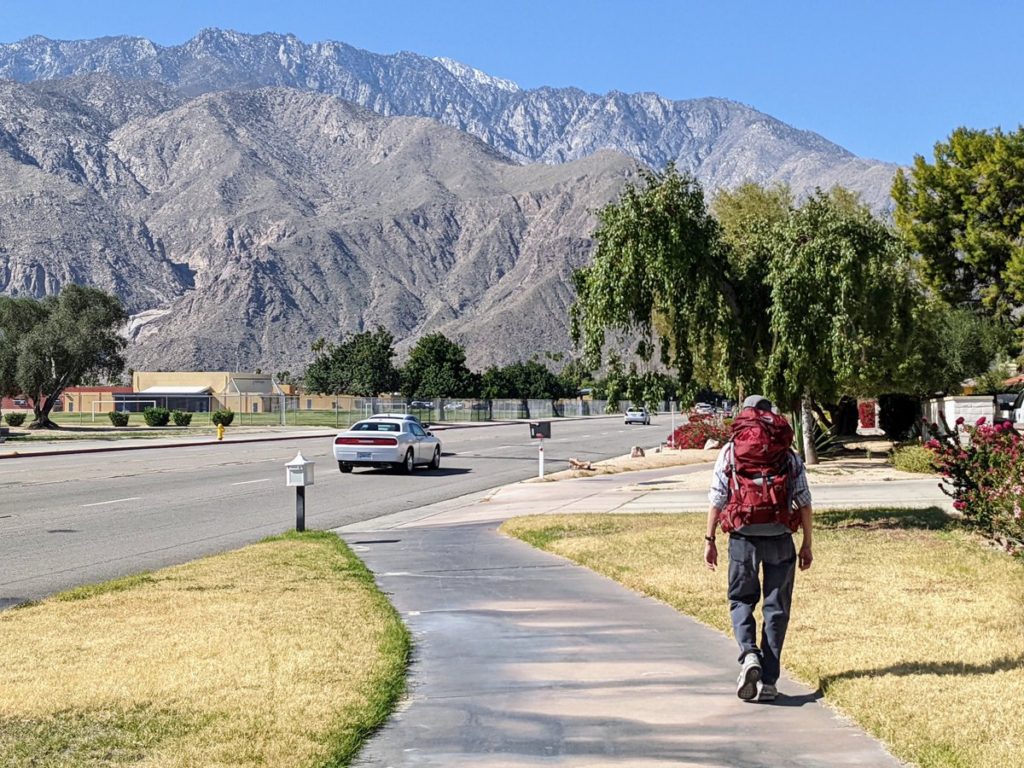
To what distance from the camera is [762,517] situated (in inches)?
277

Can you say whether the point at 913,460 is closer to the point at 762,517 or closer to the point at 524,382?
the point at 762,517

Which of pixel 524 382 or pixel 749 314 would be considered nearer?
pixel 749 314


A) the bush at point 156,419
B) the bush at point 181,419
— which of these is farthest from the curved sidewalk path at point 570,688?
the bush at point 156,419

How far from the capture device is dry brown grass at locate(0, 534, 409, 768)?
19.0 ft

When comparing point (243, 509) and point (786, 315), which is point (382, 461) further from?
point (786, 315)

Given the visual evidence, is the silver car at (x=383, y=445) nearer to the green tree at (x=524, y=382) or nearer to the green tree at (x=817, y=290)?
the green tree at (x=817, y=290)

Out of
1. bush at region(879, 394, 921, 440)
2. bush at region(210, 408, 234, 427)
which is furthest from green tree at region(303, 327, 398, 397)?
bush at region(879, 394, 921, 440)

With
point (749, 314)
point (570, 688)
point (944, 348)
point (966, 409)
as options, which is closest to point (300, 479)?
point (749, 314)

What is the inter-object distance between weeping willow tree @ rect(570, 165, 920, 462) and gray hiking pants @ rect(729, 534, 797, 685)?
8.45 metres

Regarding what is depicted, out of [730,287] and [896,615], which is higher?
[730,287]

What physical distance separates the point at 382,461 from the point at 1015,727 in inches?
981

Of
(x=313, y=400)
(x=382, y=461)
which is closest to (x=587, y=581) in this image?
(x=382, y=461)

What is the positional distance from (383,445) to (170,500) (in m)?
8.43

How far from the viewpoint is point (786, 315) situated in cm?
1566
